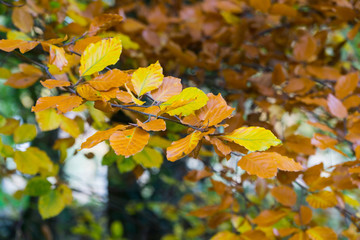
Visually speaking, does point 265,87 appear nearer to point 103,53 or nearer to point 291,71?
point 291,71

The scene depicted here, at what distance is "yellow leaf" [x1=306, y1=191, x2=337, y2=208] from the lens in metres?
0.72

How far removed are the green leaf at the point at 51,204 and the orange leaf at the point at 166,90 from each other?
1.88 ft

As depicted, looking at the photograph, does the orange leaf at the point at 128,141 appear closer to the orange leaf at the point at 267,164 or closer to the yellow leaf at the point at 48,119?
the orange leaf at the point at 267,164

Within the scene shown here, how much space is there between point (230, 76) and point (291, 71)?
22cm

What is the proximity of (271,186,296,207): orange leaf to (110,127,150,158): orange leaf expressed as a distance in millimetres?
474

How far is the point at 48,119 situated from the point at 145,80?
45 cm

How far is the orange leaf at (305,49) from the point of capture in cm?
105

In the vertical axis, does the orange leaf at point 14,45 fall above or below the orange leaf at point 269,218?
above

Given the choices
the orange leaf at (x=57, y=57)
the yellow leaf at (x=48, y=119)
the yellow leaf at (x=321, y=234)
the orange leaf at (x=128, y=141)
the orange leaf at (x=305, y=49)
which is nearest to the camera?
the orange leaf at (x=128, y=141)

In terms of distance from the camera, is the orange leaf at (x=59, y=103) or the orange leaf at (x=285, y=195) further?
the orange leaf at (x=285, y=195)

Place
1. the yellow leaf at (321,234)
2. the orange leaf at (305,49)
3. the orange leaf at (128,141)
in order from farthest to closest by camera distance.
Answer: the orange leaf at (305,49), the yellow leaf at (321,234), the orange leaf at (128,141)

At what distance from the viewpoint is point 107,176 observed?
2.23m

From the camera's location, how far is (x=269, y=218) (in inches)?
31.7

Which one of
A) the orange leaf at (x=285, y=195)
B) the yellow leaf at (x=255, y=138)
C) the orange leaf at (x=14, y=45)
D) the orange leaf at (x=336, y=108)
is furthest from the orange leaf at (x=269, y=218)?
the orange leaf at (x=14, y=45)
